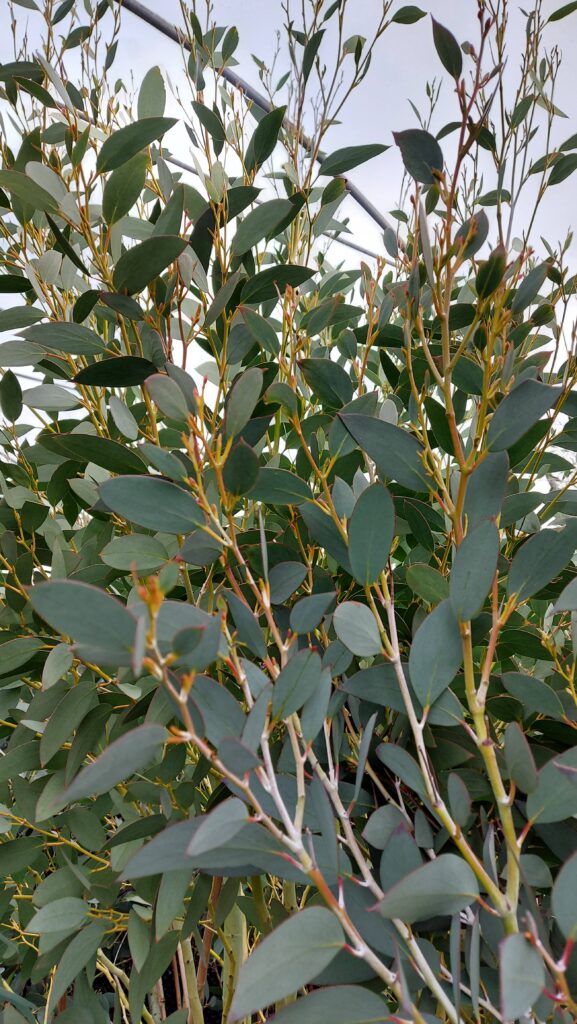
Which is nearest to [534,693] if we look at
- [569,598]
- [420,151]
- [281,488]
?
[569,598]

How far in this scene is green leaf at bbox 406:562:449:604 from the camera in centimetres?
37

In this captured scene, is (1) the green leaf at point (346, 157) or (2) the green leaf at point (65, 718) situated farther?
(1) the green leaf at point (346, 157)

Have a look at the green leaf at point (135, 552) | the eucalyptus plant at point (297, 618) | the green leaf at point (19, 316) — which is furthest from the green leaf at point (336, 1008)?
the green leaf at point (19, 316)

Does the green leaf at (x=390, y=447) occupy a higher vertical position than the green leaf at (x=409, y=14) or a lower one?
lower

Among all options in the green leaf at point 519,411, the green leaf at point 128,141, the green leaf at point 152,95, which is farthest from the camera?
the green leaf at point 152,95

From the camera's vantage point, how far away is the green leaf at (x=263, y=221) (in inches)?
17.2

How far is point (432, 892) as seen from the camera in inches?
9.9

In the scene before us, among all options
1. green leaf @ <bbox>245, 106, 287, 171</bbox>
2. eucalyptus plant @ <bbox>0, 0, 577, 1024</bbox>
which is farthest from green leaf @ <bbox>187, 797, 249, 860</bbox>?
green leaf @ <bbox>245, 106, 287, 171</bbox>

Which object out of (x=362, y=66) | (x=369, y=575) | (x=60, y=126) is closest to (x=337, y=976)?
(x=369, y=575)

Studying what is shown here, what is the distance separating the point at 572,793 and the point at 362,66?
66cm

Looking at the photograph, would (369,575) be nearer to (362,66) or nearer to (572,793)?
(572,793)

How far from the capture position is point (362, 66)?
664mm

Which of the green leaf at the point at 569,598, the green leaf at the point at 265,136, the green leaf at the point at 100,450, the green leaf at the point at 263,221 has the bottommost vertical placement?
the green leaf at the point at 569,598

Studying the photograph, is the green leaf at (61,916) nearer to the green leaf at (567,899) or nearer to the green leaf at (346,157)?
the green leaf at (567,899)
